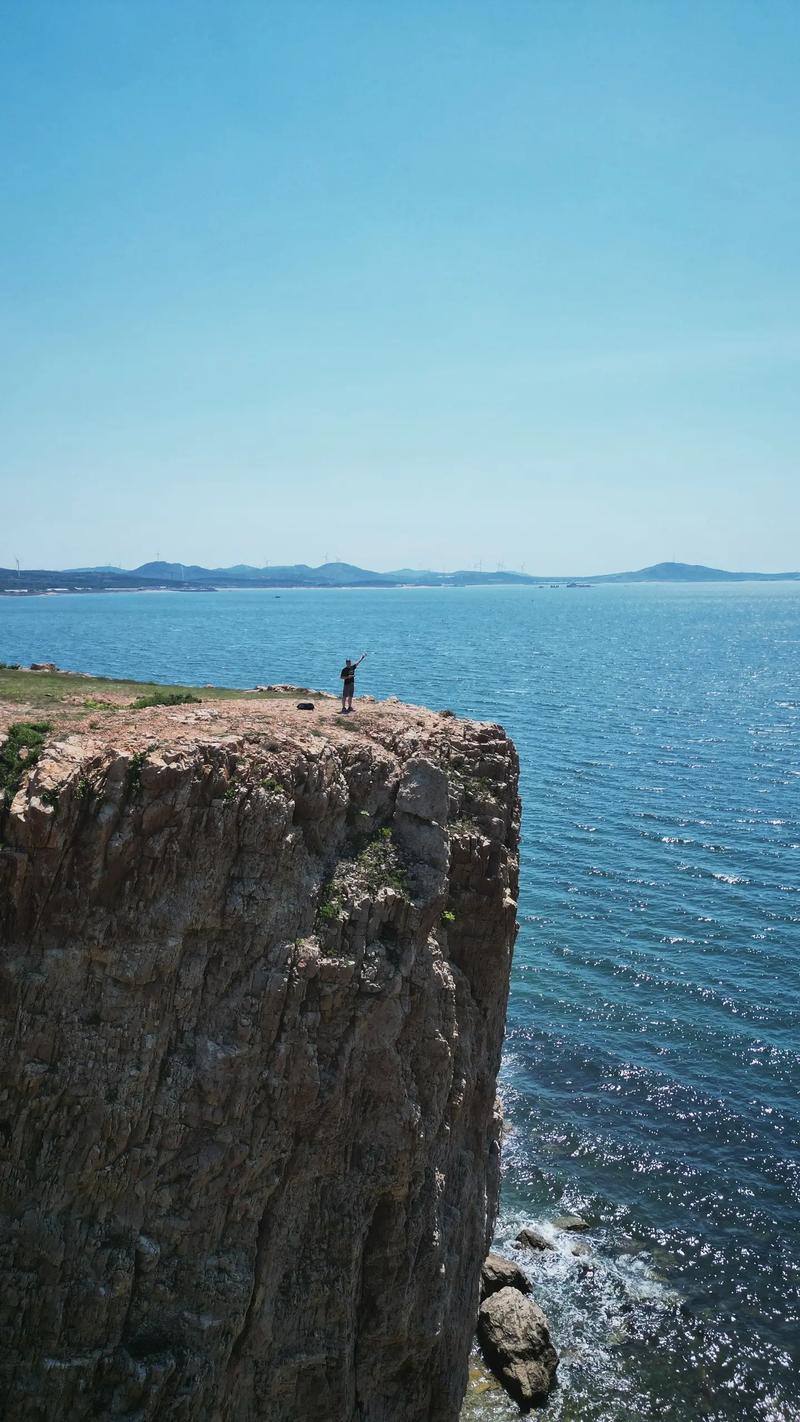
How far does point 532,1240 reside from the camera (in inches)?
1442

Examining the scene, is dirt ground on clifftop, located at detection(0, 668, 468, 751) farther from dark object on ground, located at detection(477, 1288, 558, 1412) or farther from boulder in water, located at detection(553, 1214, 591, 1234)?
boulder in water, located at detection(553, 1214, 591, 1234)

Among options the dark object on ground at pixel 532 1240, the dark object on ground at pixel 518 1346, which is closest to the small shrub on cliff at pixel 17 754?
the dark object on ground at pixel 518 1346

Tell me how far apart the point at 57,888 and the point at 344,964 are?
679 cm

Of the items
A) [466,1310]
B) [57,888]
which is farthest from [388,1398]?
[57,888]

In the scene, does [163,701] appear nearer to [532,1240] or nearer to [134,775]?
[134,775]

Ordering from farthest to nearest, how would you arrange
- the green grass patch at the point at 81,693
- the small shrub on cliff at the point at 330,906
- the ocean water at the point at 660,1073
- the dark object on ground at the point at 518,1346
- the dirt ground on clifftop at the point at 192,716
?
the ocean water at the point at 660,1073 → the dark object on ground at the point at 518,1346 → the green grass patch at the point at 81,693 → the dirt ground on clifftop at the point at 192,716 → the small shrub on cliff at the point at 330,906

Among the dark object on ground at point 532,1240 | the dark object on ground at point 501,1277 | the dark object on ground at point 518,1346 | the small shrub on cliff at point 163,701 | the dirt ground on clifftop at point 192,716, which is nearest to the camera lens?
the dirt ground on clifftop at point 192,716

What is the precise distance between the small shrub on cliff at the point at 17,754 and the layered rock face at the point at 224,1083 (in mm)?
565

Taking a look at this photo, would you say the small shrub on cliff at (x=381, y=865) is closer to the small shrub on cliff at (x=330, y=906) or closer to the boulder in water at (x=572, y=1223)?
the small shrub on cliff at (x=330, y=906)

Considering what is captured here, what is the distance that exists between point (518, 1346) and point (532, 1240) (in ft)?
18.8

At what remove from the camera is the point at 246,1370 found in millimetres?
22078

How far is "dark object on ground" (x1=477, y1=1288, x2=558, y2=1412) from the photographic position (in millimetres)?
30156

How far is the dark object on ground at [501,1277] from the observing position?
3353 centimetres

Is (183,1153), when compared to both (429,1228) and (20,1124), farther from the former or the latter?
(429,1228)
